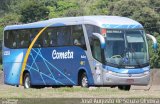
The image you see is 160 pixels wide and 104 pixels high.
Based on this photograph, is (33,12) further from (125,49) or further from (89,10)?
(125,49)

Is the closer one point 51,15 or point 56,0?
point 51,15

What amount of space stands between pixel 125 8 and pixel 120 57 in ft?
200

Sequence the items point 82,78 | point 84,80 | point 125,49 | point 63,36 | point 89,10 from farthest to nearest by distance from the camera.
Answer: point 89,10, point 63,36, point 82,78, point 84,80, point 125,49

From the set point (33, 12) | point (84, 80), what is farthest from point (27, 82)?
point (33, 12)

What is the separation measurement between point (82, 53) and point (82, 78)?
3.92ft

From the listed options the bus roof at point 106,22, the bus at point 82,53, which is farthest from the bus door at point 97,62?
the bus roof at point 106,22

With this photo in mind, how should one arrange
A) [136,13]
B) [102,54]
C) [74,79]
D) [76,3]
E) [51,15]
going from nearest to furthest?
[102,54], [74,79], [136,13], [51,15], [76,3]

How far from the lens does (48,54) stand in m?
29.8

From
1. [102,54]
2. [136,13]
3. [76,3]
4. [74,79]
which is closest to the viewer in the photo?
[102,54]

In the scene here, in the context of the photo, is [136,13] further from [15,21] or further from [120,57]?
[120,57]

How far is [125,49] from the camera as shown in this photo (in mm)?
26484

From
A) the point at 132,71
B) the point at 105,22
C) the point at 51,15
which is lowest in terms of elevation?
the point at 51,15

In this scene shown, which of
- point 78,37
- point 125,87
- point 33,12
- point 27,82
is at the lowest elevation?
point 33,12

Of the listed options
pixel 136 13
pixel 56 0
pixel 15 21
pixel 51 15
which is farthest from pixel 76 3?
pixel 136 13
